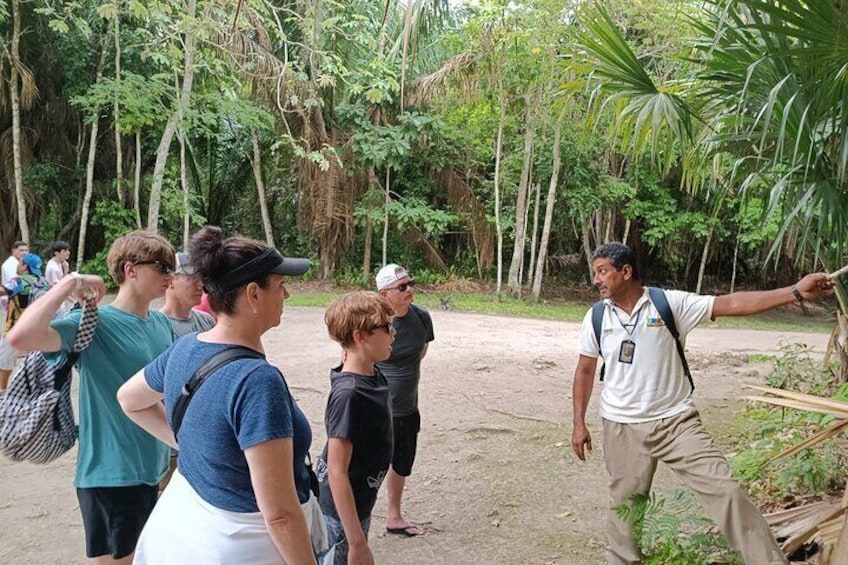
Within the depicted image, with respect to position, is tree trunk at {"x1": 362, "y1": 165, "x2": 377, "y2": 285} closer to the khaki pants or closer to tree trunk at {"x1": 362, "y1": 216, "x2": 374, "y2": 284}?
tree trunk at {"x1": 362, "y1": 216, "x2": 374, "y2": 284}

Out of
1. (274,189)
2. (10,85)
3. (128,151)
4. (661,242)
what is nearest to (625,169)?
(661,242)

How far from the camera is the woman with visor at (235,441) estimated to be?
4.86 ft

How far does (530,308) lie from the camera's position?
639 inches

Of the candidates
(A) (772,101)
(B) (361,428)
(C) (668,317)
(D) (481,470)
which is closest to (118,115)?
(D) (481,470)

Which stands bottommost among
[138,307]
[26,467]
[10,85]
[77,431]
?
[26,467]

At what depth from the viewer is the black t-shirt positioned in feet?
7.86

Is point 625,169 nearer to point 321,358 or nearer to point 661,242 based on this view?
point 661,242

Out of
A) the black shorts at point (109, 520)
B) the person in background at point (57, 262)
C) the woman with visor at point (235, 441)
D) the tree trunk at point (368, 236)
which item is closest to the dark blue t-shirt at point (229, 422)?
the woman with visor at point (235, 441)

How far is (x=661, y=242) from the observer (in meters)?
19.0

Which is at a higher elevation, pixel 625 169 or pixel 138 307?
pixel 625 169

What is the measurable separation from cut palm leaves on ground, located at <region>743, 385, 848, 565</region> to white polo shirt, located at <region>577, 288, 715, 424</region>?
0.34 m

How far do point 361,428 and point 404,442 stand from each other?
1.28 m

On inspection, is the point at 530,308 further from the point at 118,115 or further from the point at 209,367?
the point at 209,367

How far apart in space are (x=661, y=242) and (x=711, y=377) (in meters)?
11.4
